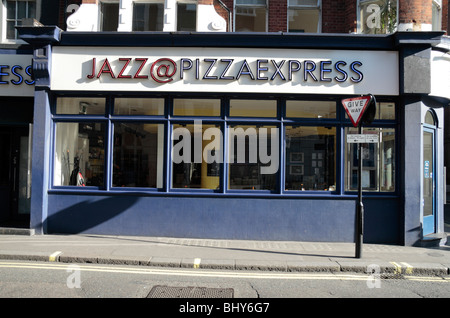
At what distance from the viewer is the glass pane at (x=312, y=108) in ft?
31.3

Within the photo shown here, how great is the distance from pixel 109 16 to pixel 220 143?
4690 millimetres

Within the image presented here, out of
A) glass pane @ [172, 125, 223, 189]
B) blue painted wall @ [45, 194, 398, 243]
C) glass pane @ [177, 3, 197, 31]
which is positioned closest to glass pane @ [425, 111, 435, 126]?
blue painted wall @ [45, 194, 398, 243]

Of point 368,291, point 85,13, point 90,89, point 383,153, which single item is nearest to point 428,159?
point 383,153

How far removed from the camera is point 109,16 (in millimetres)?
10430

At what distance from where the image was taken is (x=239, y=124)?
9.59 meters

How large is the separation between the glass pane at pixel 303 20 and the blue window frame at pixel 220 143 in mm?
2371

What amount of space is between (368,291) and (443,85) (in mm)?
6160

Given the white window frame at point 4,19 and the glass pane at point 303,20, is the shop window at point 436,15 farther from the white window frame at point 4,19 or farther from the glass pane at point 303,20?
the white window frame at point 4,19

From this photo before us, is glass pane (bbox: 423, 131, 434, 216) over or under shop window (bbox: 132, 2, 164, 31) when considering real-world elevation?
under

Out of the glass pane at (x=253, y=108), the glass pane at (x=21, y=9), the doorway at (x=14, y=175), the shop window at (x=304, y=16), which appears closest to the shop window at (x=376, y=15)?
the shop window at (x=304, y=16)

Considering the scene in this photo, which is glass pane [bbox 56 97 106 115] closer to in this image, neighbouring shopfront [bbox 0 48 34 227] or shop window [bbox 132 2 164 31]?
neighbouring shopfront [bbox 0 48 34 227]

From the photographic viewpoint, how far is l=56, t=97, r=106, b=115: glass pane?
9789 mm

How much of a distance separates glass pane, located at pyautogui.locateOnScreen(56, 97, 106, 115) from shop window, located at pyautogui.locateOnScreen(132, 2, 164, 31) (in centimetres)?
227
